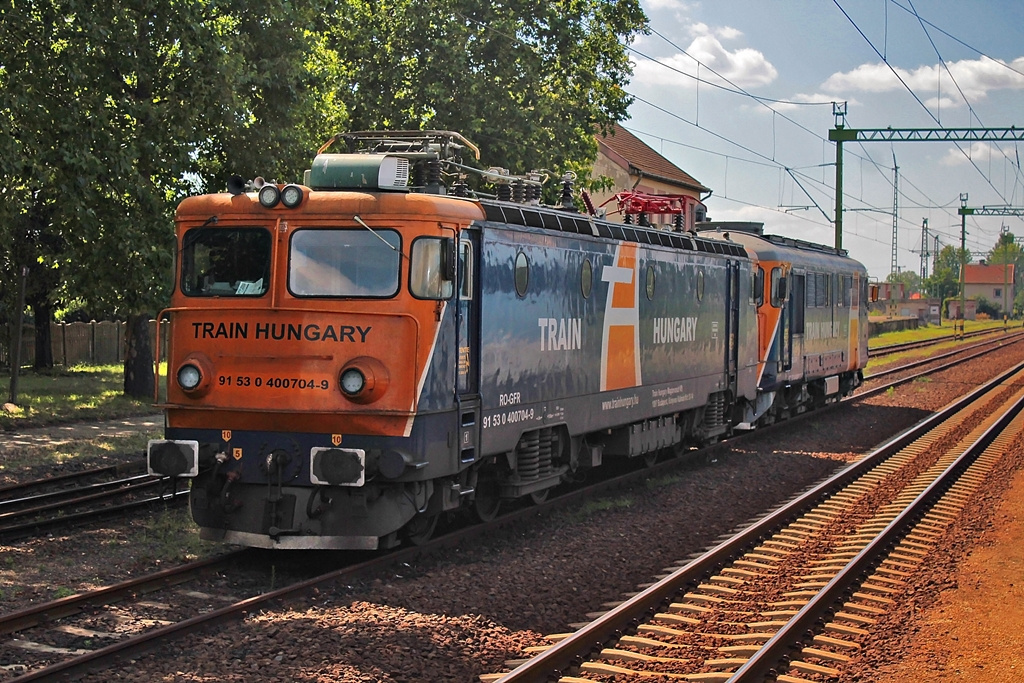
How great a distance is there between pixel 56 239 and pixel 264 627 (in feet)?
68.9

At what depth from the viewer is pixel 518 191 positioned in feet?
40.7

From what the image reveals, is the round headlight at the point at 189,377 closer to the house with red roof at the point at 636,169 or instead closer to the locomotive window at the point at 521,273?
the locomotive window at the point at 521,273

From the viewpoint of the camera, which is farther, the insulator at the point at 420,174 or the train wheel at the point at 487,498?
the train wheel at the point at 487,498

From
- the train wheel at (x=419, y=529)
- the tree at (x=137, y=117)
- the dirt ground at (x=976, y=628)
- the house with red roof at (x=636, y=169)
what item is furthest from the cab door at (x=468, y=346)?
the house with red roof at (x=636, y=169)

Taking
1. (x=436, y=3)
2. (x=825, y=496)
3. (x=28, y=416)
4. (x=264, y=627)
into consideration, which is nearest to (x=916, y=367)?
(x=436, y=3)

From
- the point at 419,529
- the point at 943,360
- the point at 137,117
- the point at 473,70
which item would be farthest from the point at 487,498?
the point at 943,360

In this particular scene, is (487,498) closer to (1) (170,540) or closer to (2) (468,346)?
(2) (468,346)

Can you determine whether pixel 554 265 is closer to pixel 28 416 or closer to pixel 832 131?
pixel 28 416

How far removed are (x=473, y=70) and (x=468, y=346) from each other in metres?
17.0

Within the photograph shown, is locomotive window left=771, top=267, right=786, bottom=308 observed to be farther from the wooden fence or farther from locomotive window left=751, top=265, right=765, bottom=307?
the wooden fence

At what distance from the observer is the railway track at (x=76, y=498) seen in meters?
11.4

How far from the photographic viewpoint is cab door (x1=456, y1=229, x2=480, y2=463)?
10109mm

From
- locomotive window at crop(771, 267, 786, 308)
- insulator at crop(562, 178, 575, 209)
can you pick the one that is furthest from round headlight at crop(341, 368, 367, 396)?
locomotive window at crop(771, 267, 786, 308)

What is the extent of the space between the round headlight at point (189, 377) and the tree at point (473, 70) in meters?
A: 16.3
